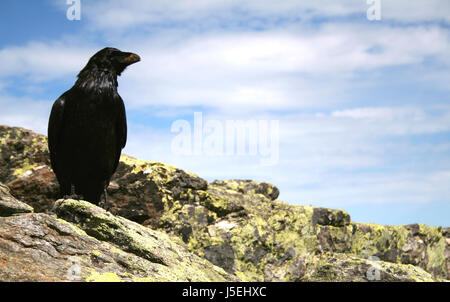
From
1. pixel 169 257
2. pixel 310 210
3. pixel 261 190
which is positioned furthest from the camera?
pixel 261 190

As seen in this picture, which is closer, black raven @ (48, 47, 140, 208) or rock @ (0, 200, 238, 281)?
rock @ (0, 200, 238, 281)

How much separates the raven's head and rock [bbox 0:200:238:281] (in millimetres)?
2765

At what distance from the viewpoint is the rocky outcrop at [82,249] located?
3.75 metres

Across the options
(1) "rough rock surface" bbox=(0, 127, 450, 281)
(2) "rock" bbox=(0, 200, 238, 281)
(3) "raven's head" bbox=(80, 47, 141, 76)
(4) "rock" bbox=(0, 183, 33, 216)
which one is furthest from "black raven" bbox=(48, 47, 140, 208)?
(2) "rock" bbox=(0, 200, 238, 281)

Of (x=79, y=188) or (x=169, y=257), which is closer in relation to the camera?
(x=169, y=257)

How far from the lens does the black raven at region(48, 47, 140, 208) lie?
676cm

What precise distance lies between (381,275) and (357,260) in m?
0.49

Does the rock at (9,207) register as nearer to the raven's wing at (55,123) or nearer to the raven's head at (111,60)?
the raven's wing at (55,123)

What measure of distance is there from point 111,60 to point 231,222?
3.49 m

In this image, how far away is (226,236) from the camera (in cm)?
797

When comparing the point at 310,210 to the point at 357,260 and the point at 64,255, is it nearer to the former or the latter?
the point at 357,260

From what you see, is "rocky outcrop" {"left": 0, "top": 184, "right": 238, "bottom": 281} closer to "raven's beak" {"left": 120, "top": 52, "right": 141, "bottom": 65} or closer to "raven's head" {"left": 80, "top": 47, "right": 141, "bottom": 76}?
"raven's head" {"left": 80, "top": 47, "right": 141, "bottom": 76}
